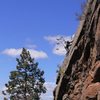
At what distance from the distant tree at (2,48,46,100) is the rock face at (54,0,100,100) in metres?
43.5

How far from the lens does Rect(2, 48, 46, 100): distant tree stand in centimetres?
6731

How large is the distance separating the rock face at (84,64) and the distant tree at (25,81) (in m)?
43.5

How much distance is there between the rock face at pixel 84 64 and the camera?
20828mm

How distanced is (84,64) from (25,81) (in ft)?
155

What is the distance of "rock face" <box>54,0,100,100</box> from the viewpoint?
820 inches

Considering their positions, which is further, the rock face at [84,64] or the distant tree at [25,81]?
the distant tree at [25,81]

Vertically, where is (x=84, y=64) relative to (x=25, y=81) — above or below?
below

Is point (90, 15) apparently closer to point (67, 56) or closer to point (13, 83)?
point (67, 56)

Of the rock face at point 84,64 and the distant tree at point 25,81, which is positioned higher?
the distant tree at point 25,81

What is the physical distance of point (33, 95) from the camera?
68.0 metres

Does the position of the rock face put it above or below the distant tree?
below

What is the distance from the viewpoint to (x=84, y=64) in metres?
22.2

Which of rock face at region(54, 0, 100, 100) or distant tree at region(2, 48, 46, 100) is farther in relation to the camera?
distant tree at region(2, 48, 46, 100)

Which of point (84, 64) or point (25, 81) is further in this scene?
point (25, 81)
